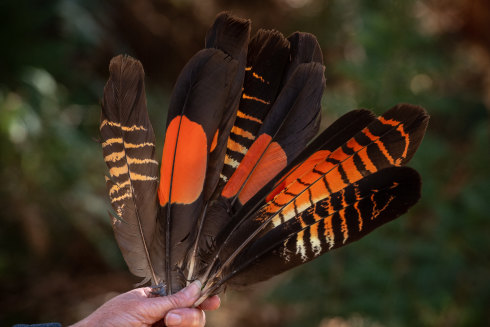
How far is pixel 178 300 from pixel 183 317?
0.03 meters

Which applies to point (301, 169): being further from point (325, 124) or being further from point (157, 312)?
point (325, 124)

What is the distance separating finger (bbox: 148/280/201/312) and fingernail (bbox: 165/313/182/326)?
0.06 feet

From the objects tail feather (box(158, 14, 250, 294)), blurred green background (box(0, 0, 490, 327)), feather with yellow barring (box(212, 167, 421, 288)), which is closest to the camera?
feather with yellow barring (box(212, 167, 421, 288))

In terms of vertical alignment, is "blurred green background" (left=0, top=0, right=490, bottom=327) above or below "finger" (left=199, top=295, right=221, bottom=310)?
below

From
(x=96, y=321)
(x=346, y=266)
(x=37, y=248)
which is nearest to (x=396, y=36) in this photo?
(x=346, y=266)

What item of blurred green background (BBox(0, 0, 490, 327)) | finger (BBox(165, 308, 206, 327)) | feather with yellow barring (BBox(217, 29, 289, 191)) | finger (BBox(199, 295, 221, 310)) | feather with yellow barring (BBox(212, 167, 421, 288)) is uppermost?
feather with yellow barring (BBox(217, 29, 289, 191))

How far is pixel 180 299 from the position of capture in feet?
2.88

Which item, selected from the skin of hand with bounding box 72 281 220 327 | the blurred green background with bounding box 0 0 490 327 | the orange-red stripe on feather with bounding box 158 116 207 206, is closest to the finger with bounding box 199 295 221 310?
the skin of hand with bounding box 72 281 220 327

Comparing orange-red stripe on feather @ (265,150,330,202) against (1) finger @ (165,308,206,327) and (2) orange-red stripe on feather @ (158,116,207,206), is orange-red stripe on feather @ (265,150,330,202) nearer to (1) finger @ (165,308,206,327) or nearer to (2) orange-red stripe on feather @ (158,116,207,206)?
(2) orange-red stripe on feather @ (158,116,207,206)

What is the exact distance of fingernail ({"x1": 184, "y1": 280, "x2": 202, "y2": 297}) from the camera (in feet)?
2.89

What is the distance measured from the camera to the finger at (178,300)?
2.87 ft

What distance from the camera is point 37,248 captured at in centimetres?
318

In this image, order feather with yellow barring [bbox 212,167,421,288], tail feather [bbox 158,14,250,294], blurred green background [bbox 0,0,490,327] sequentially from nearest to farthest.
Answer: feather with yellow barring [bbox 212,167,421,288] → tail feather [bbox 158,14,250,294] → blurred green background [bbox 0,0,490,327]

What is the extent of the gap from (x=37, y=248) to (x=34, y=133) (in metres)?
0.95
